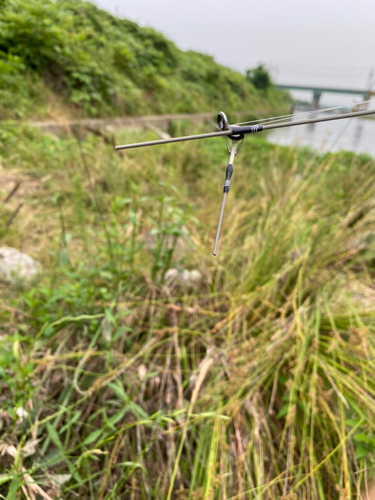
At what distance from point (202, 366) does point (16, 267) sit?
35.7 inches

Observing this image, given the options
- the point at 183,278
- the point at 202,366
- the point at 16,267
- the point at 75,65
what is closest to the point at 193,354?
the point at 202,366

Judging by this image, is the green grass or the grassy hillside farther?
the grassy hillside

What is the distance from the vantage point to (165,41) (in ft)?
21.6

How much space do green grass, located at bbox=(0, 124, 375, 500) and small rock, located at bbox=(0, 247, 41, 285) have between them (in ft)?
0.20

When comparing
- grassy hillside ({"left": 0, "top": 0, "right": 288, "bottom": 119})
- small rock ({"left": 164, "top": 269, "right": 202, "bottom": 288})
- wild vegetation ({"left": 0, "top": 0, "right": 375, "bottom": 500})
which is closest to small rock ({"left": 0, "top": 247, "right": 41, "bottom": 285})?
wild vegetation ({"left": 0, "top": 0, "right": 375, "bottom": 500})

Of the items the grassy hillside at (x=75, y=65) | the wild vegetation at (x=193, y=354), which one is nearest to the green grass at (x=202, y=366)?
the wild vegetation at (x=193, y=354)

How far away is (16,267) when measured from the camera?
1.19 m

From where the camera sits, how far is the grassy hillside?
9.67 ft

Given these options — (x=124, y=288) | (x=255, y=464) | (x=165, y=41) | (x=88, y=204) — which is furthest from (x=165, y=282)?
(x=165, y=41)

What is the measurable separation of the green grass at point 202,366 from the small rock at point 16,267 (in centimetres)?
6

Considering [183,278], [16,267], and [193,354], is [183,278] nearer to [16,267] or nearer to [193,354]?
[193,354]

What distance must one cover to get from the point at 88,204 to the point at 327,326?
1.71 meters

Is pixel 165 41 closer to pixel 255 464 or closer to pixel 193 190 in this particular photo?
pixel 193 190

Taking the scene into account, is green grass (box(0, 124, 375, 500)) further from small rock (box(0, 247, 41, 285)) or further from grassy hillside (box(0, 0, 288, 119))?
grassy hillside (box(0, 0, 288, 119))
